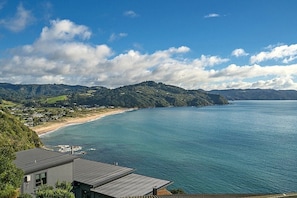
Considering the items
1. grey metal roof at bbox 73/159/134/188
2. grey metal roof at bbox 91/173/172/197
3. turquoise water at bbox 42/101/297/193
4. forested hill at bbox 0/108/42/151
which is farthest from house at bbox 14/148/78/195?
forested hill at bbox 0/108/42/151

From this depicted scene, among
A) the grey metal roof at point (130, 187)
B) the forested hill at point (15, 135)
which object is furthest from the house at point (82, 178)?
the forested hill at point (15, 135)

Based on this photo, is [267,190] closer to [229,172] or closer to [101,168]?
[229,172]

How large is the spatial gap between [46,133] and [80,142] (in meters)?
24.6

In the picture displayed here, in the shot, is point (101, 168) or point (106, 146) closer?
point (101, 168)

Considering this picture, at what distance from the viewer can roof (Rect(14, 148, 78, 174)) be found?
19.7 m

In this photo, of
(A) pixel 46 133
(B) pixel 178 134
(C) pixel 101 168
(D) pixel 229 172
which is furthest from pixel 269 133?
(C) pixel 101 168

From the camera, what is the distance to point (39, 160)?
21047mm

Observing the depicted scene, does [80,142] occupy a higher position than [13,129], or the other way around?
[13,129]

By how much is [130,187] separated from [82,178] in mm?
4073

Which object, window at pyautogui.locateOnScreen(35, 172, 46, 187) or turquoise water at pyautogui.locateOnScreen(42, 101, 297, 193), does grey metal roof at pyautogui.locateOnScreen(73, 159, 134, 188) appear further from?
turquoise water at pyautogui.locateOnScreen(42, 101, 297, 193)

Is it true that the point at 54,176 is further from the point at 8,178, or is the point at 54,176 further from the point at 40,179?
the point at 8,178

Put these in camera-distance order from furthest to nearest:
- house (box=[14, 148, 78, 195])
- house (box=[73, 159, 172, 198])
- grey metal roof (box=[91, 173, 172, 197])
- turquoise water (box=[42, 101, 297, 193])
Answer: turquoise water (box=[42, 101, 297, 193]), house (box=[14, 148, 78, 195]), house (box=[73, 159, 172, 198]), grey metal roof (box=[91, 173, 172, 197])

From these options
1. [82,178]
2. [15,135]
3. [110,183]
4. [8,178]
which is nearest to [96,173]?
[82,178]

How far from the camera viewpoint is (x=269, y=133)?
300ft
